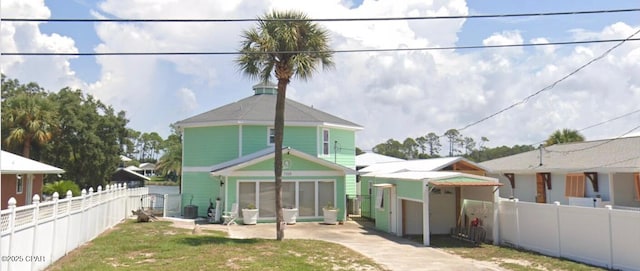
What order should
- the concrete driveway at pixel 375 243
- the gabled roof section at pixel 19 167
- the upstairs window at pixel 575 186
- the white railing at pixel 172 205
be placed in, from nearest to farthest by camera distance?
the concrete driveway at pixel 375 243, the upstairs window at pixel 575 186, the gabled roof section at pixel 19 167, the white railing at pixel 172 205

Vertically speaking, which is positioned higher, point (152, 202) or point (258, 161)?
point (258, 161)

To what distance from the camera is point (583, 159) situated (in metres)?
20.2

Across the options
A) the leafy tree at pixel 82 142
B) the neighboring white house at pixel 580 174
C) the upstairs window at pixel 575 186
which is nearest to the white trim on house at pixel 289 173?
the neighboring white house at pixel 580 174

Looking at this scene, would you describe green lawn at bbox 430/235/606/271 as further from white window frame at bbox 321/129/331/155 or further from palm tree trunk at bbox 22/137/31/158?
palm tree trunk at bbox 22/137/31/158

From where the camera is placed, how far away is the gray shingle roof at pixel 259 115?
26.4 metres

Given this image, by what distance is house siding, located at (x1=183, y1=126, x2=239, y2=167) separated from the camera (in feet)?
85.8

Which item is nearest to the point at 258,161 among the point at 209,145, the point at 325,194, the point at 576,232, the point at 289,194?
the point at 289,194

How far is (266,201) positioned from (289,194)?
118cm

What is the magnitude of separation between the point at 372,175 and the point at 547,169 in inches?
301

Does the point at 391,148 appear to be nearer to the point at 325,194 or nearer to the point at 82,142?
the point at 82,142

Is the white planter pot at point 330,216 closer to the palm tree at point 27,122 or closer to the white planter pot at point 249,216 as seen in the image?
the white planter pot at point 249,216

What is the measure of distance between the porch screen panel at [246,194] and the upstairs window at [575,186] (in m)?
13.7

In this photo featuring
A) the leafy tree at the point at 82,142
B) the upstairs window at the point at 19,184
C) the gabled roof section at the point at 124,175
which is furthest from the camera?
the gabled roof section at the point at 124,175

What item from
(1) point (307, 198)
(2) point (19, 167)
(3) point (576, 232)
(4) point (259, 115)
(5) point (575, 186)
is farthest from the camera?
(4) point (259, 115)
